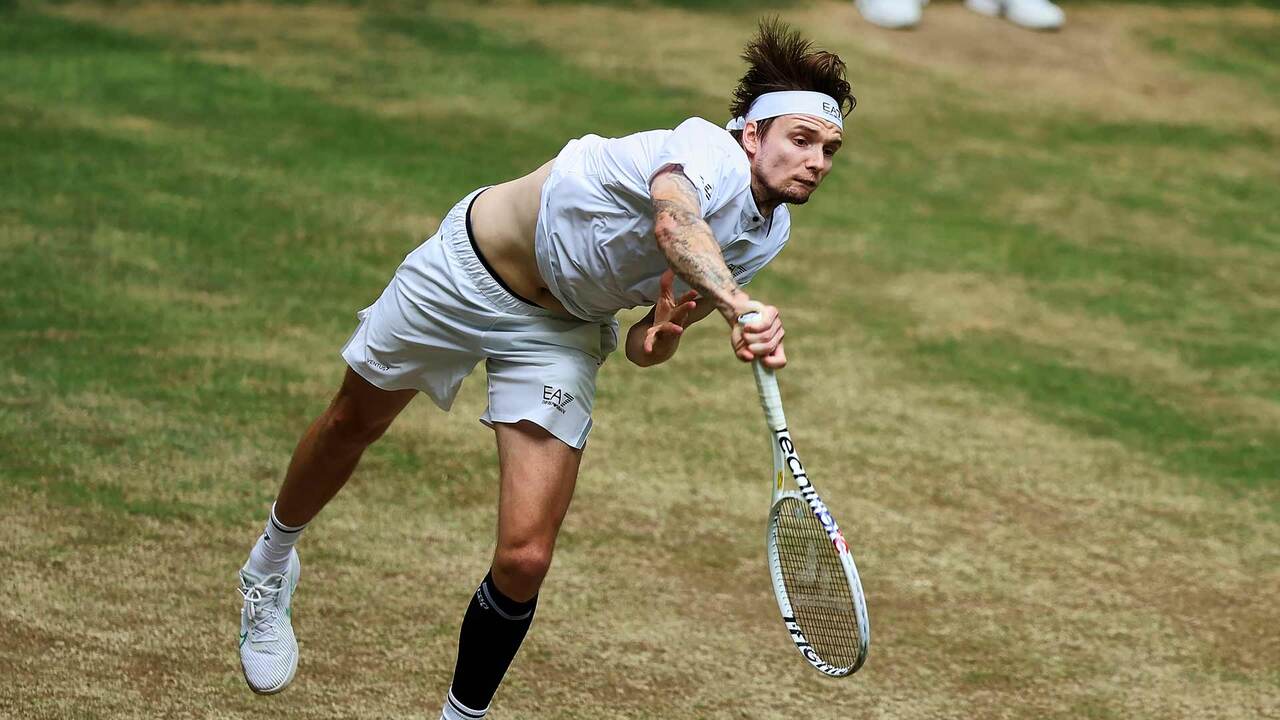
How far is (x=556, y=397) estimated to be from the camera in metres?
4.46

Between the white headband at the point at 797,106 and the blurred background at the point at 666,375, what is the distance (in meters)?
1.90

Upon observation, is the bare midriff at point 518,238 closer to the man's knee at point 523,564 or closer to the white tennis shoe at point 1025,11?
the man's knee at point 523,564

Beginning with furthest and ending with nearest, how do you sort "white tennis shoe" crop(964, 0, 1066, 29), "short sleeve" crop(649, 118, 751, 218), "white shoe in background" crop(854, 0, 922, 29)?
1. "white tennis shoe" crop(964, 0, 1066, 29)
2. "white shoe in background" crop(854, 0, 922, 29)
3. "short sleeve" crop(649, 118, 751, 218)

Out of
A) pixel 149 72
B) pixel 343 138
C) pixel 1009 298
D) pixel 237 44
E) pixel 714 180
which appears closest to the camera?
pixel 714 180

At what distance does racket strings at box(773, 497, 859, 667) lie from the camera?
3.88 metres

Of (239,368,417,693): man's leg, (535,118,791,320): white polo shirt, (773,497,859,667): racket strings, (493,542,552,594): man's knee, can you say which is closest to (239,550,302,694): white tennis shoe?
(239,368,417,693): man's leg

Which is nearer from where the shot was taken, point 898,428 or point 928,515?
point 928,515

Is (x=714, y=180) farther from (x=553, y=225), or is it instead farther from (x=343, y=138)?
(x=343, y=138)

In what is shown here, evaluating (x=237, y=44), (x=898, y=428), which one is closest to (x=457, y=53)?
(x=237, y=44)

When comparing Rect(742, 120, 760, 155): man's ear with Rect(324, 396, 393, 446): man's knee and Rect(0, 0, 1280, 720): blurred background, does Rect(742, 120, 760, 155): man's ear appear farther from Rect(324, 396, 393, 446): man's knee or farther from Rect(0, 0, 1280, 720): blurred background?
Rect(0, 0, 1280, 720): blurred background

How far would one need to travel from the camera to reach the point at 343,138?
1165cm

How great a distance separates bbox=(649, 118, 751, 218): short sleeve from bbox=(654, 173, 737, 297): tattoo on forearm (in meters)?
0.11

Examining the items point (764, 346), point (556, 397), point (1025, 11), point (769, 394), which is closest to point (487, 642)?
point (556, 397)

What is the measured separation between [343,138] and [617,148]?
7.69m
